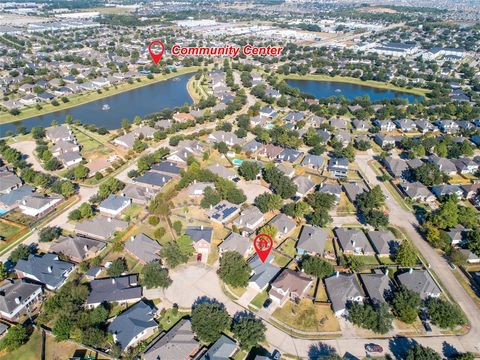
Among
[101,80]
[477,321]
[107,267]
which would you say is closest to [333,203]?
[477,321]

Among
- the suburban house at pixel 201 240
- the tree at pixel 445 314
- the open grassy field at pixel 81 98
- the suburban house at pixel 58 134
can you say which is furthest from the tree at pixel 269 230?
the open grassy field at pixel 81 98

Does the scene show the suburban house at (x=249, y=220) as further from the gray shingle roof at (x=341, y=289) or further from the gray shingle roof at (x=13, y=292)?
the gray shingle roof at (x=13, y=292)

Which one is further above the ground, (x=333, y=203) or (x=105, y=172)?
(x=333, y=203)

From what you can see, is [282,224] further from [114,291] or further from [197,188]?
[114,291]

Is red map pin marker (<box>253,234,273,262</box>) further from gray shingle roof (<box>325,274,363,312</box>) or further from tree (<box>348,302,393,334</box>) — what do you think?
tree (<box>348,302,393,334</box>)

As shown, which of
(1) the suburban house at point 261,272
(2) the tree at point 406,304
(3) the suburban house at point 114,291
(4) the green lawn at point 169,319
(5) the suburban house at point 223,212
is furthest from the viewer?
(5) the suburban house at point 223,212

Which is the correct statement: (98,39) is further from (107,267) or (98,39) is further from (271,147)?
(107,267)
